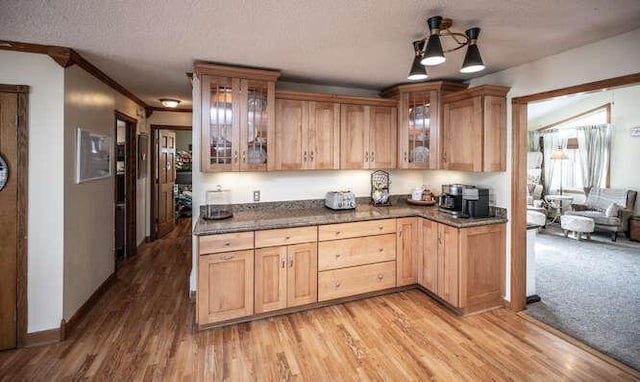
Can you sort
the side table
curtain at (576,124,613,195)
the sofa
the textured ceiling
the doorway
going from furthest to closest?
curtain at (576,124,613,195) < the sofa < the side table < the doorway < the textured ceiling

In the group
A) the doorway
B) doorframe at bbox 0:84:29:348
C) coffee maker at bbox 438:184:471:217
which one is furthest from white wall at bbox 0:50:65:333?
coffee maker at bbox 438:184:471:217

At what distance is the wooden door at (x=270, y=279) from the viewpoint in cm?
284

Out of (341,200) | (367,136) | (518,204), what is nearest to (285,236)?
(341,200)

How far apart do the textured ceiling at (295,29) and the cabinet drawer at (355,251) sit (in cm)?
177

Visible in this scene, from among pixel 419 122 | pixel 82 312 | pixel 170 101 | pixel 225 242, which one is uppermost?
pixel 170 101

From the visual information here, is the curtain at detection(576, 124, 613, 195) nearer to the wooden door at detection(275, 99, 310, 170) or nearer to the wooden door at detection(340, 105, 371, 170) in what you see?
the wooden door at detection(340, 105, 371, 170)

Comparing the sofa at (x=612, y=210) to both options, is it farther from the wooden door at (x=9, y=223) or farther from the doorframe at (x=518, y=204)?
the wooden door at (x=9, y=223)

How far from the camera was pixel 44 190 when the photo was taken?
8.29 feet

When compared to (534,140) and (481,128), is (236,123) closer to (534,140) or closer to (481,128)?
(481,128)

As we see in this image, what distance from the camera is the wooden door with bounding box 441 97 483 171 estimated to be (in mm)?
3138

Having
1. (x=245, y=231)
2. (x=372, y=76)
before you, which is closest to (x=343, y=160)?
(x=372, y=76)

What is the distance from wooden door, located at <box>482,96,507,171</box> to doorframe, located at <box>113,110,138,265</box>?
4570 millimetres

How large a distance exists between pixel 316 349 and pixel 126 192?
3.76 m

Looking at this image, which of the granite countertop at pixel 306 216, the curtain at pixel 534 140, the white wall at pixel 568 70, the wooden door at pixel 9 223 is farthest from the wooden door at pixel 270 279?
the curtain at pixel 534 140
